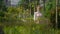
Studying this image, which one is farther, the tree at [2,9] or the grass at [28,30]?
the tree at [2,9]

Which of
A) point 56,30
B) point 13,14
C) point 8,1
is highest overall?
point 8,1

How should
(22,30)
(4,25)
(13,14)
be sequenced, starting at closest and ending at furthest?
(22,30) → (4,25) → (13,14)

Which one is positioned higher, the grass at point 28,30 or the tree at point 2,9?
the tree at point 2,9

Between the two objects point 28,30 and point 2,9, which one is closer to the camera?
point 28,30

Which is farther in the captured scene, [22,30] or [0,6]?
[0,6]

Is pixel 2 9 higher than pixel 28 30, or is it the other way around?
pixel 2 9

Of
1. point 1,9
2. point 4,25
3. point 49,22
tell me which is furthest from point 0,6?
point 49,22

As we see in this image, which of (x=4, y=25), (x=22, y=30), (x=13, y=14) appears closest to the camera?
(x=22, y=30)

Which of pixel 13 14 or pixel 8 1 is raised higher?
pixel 8 1

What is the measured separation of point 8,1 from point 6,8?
0.14 meters

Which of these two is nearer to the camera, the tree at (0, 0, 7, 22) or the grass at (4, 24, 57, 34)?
the grass at (4, 24, 57, 34)

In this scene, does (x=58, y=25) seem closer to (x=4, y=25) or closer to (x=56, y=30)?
(x=56, y=30)

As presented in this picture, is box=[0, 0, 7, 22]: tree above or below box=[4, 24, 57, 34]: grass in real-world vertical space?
above

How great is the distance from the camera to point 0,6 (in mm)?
3699
